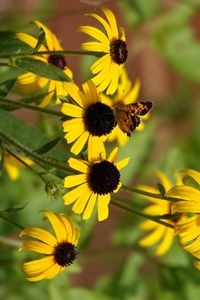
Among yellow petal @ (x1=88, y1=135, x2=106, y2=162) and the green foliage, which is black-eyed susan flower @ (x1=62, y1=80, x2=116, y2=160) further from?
the green foliage

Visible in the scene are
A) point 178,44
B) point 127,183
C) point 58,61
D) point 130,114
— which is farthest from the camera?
point 178,44

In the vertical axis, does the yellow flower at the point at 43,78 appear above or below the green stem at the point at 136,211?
above

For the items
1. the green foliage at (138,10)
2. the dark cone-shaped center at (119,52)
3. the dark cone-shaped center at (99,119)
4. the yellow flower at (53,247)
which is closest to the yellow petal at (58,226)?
the yellow flower at (53,247)

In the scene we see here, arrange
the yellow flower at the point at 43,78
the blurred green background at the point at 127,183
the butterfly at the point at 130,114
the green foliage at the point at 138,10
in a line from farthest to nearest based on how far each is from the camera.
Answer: the green foliage at the point at 138,10 → the blurred green background at the point at 127,183 → the yellow flower at the point at 43,78 → the butterfly at the point at 130,114

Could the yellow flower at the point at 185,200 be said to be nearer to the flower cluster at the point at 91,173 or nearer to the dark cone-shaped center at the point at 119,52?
the flower cluster at the point at 91,173

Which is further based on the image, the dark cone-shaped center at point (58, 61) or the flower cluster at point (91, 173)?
the dark cone-shaped center at point (58, 61)

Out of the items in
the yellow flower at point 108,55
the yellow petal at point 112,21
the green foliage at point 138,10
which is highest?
the green foliage at point 138,10

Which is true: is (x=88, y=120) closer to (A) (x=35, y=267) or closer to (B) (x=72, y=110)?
(B) (x=72, y=110)

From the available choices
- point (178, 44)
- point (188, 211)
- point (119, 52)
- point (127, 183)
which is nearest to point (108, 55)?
point (119, 52)
